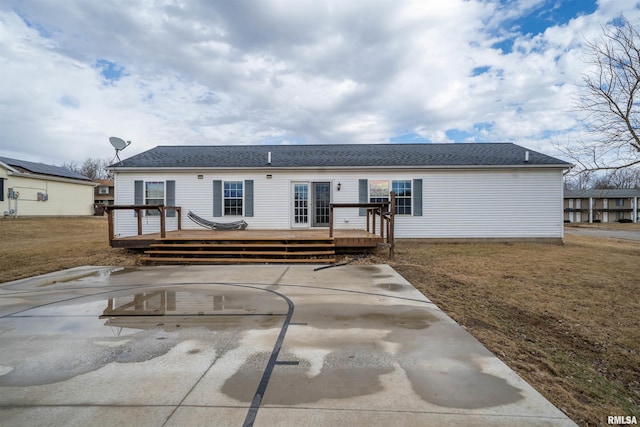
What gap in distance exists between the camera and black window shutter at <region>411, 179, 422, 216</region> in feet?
39.2

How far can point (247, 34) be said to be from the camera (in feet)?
38.1

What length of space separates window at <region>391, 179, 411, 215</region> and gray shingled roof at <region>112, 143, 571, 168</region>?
69 cm

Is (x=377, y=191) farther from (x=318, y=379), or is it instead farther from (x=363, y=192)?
(x=318, y=379)

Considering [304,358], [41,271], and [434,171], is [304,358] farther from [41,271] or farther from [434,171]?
[434,171]

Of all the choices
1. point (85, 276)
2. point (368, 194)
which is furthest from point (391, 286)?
point (368, 194)

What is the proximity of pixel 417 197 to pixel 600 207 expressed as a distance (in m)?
54.0

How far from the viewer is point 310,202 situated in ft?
39.5

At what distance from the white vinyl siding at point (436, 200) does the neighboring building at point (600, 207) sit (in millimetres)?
46256

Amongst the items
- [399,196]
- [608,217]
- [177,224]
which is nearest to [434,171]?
[399,196]

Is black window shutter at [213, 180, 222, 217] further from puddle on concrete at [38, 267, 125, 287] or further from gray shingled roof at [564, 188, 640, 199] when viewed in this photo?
gray shingled roof at [564, 188, 640, 199]

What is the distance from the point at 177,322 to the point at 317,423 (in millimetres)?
2460

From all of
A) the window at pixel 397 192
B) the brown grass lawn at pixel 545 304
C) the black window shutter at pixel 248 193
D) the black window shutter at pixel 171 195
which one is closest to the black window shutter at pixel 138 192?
the black window shutter at pixel 171 195

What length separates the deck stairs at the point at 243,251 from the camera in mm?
7953

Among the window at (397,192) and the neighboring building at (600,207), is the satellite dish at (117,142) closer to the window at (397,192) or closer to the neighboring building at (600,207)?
the window at (397,192)
